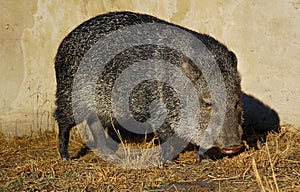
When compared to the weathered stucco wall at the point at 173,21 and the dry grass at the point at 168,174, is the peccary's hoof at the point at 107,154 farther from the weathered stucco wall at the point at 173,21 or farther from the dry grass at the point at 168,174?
the weathered stucco wall at the point at 173,21

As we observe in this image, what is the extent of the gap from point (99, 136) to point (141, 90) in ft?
3.44

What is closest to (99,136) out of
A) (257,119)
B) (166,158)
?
(166,158)

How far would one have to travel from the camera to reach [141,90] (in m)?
5.02

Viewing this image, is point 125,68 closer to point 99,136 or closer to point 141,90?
point 141,90

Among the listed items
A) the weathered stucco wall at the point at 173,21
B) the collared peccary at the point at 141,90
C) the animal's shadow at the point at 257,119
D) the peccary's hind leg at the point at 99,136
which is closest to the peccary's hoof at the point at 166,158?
the collared peccary at the point at 141,90

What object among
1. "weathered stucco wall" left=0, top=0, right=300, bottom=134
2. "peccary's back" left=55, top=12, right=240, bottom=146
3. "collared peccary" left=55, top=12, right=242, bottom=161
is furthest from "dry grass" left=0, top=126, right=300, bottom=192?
"weathered stucco wall" left=0, top=0, right=300, bottom=134

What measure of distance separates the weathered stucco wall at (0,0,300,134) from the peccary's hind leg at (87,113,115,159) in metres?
0.67

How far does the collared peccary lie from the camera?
467 centimetres

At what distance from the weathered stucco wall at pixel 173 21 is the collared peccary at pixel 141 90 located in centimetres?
68

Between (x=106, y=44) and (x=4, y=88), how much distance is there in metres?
1.51

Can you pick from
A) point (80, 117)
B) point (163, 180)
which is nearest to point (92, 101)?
point (80, 117)

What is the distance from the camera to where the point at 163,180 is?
173 inches

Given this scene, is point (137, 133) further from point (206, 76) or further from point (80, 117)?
point (206, 76)

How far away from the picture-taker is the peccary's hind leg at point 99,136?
18.9 ft
